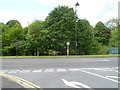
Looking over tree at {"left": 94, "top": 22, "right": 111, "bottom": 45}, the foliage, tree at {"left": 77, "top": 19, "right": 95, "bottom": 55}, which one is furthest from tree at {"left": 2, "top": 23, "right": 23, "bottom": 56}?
tree at {"left": 94, "top": 22, "right": 111, "bottom": 45}

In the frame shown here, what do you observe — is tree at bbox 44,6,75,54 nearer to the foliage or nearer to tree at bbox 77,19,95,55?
the foliage

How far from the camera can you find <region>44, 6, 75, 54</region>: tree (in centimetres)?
3406

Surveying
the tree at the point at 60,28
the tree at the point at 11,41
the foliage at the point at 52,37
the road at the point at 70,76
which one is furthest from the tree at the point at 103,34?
the road at the point at 70,76

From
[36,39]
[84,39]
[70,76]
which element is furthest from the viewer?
[84,39]

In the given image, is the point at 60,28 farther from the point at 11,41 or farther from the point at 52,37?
the point at 11,41

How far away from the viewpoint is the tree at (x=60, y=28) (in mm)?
34062

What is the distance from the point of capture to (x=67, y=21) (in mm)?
35188

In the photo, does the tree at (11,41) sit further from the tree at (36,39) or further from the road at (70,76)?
the road at (70,76)

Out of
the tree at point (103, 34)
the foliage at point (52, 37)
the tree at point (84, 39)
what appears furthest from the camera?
the tree at point (103, 34)

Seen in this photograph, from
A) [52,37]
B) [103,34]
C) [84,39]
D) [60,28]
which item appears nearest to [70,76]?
[52,37]

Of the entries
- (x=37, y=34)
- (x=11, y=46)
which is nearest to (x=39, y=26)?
(x=37, y=34)

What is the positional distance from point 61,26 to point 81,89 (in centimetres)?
2835

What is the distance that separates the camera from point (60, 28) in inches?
1346

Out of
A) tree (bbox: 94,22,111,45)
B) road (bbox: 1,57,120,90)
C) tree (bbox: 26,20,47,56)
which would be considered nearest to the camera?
road (bbox: 1,57,120,90)
